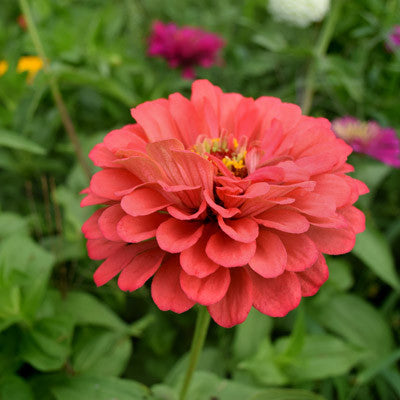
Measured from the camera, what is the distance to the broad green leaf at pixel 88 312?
68 centimetres

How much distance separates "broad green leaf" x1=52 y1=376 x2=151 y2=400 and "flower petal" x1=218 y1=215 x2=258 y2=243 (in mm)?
307

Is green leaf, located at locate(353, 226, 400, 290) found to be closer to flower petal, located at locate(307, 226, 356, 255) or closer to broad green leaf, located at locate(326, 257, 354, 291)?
broad green leaf, located at locate(326, 257, 354, 291)

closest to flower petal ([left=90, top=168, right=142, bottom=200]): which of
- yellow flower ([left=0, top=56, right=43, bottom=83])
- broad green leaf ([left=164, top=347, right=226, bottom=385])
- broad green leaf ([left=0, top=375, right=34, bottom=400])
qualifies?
broad green leaf ([left=0, top=375, right=34, bottom=400])

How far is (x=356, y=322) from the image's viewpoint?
2.86 ft

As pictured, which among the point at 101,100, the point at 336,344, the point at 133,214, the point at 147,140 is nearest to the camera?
the point at 133,214

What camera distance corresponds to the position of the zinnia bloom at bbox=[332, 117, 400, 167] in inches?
34.5

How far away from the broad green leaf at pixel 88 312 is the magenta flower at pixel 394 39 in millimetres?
924

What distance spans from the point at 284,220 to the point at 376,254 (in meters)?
0.56

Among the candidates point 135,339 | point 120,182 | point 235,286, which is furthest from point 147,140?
point 135,339

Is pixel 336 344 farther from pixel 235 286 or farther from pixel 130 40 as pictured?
pixel 130 40

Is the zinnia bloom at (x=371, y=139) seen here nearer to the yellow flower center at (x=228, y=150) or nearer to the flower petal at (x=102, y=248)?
the yellow flower center at (x=228, y=150)

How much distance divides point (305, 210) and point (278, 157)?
62mm

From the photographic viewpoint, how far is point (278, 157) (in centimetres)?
40

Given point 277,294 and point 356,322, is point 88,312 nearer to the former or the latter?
point 277,294
